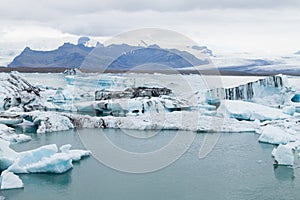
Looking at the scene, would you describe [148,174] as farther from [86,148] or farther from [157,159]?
[86,148]

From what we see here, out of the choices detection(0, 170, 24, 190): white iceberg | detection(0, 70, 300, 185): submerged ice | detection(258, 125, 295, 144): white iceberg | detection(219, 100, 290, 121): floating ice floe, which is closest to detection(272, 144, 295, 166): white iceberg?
detection(0, 70, 300, 185): submerged ice

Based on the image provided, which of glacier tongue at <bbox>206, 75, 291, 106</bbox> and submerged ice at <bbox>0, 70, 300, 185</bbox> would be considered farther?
glacier tongue at <bbox>206, 75, 291, 106</bbox>

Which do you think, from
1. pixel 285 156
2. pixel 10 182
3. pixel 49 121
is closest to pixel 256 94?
pixel 285 156

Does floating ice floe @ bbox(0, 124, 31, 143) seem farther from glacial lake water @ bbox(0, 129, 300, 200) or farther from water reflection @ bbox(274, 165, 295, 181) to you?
water reflection @ bbox(274, 165, 295, 181)

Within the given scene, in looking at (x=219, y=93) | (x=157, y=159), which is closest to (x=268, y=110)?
(x=219, y=93)

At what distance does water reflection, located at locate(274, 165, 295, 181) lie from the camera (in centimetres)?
755

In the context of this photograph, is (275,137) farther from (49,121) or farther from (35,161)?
(49,121)

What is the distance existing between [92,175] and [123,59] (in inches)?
2186

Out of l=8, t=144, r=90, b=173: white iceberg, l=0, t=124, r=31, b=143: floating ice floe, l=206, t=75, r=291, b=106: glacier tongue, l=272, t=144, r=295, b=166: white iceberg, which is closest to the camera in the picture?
l=8, t=144, r=90, b=173: white iceberg

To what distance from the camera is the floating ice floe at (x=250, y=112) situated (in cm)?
1330

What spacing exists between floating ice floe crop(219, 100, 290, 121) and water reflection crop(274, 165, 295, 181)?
5193 mm

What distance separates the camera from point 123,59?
62562 mm

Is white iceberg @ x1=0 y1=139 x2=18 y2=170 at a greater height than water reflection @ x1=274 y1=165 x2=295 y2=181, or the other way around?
white iceberg @ x1=0 y1=139 x2=18 y2=170

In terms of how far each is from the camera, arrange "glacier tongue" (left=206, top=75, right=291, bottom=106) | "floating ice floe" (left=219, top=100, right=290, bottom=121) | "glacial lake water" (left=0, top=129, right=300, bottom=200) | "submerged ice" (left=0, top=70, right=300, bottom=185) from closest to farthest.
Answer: "glacial lake water" (left=0, top=129, right=300, bottom=200)
"submerged ice" (left=0, top=70, right=300, bottom=185)
"floating ice floe" (left=219, top=100, right=290, bottom=121)
"glacier tongue" (left=206, top=75, right=291, bottom=106)
